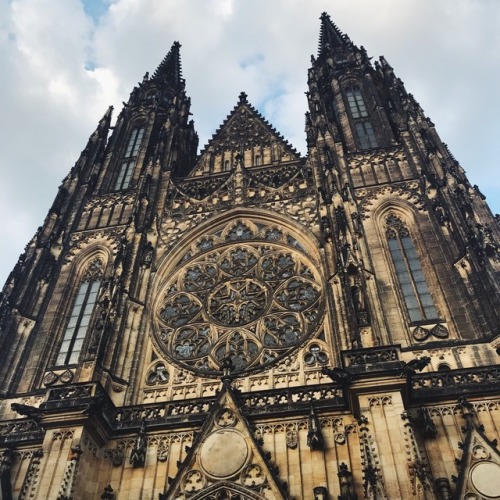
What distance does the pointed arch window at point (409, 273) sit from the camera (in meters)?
14.4

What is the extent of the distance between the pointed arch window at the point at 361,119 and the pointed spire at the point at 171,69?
10.1 m

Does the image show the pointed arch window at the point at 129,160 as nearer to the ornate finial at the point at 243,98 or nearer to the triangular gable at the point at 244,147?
the triangular gable at the point at 244,147

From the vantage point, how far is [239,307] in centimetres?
1541

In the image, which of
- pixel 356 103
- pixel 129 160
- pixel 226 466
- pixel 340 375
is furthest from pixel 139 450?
pixel 356 103

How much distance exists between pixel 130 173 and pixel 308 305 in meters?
10.9

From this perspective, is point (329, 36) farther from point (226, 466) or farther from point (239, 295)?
point (226, 466)

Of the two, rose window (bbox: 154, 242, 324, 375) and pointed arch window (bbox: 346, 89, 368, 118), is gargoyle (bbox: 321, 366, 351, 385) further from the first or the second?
pointed arch window (bbox: 346, 89, 368, 118)

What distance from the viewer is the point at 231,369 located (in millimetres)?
13086

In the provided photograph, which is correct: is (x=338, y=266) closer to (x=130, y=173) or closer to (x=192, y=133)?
(x=130, y=173)

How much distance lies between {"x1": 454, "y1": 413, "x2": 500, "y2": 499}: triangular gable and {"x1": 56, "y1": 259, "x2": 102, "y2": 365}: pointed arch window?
10.1 metres

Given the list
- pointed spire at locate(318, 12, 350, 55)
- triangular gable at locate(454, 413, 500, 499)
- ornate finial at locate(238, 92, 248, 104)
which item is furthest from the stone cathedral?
pointed spire at locate(318, 12, 350, 55)

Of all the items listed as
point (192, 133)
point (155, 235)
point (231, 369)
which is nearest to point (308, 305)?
point (231, 369)

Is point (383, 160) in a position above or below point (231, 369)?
above

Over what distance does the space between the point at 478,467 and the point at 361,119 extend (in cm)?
1509
